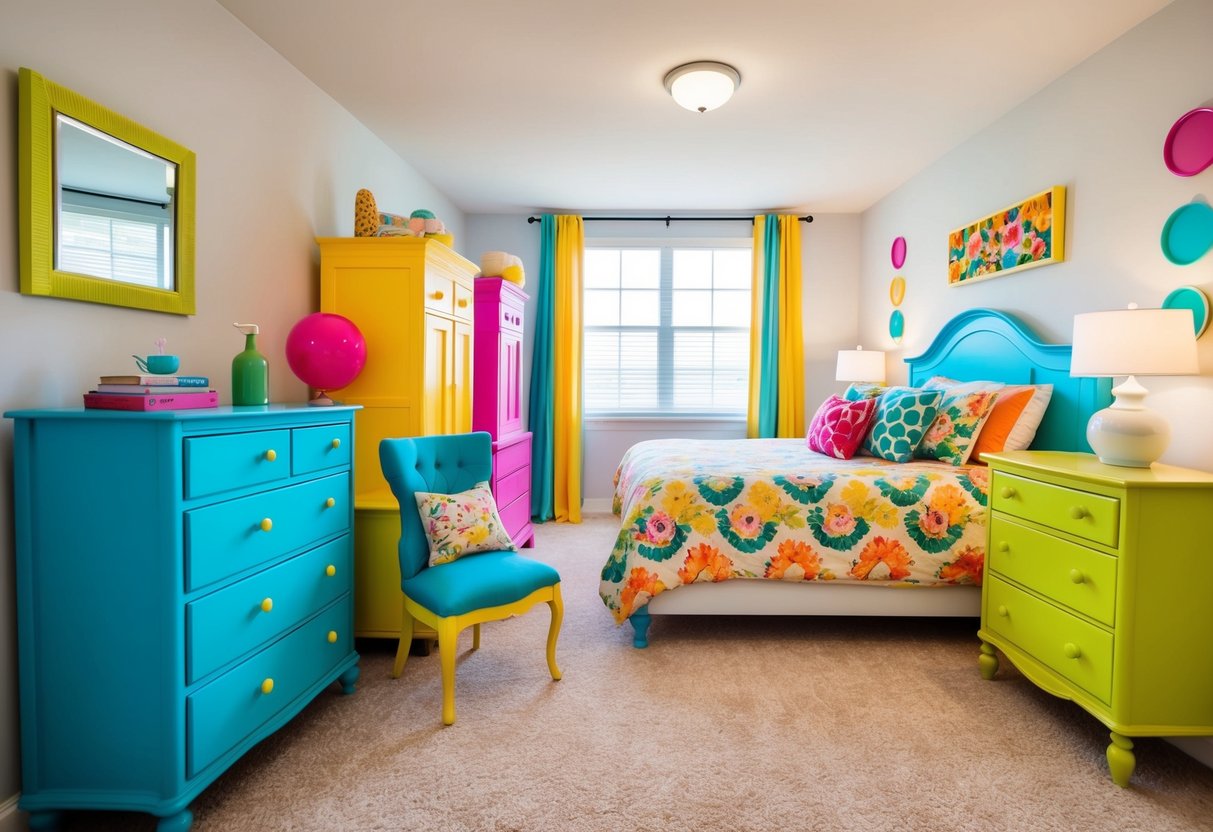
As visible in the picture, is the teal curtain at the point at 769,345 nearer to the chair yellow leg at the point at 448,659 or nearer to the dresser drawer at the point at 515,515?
the dresser drawer at the point at 515,515

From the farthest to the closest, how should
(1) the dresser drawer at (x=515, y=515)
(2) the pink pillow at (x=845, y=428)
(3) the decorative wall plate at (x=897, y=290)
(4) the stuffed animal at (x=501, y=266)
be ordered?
(3) the decorative wall plate at (x=897, y=290) → (4) the stuffed animal at (x=501, y=266) → (1) the dresser drawer at (x=515, y=515) → (2) the pink pillow at (x=845, y=428)

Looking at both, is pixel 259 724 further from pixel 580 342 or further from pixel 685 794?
pixel 580 342

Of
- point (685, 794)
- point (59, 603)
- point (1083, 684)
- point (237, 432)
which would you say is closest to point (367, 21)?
point (237, 432)

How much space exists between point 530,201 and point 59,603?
4145 millimetres

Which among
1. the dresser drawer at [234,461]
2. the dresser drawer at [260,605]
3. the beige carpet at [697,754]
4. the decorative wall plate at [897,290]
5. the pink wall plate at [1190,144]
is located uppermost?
the pink wall plate at [1190,144]

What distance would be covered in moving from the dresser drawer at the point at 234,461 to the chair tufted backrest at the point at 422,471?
1.47ft

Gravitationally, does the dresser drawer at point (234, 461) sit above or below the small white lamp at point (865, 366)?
below

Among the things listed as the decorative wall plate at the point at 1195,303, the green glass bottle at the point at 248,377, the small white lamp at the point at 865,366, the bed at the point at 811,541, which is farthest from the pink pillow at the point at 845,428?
the green glass bottle at the point at 248,377

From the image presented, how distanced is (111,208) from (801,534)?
8.72ft

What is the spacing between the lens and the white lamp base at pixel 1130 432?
6.53 feet

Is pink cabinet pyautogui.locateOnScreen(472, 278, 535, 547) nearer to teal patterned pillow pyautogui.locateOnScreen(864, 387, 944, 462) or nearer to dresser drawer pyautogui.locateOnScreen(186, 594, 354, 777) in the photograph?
dresser drawer pyautogui.locateOnScreen(186, 594, 354, 777)

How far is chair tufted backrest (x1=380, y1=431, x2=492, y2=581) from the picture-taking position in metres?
2.35

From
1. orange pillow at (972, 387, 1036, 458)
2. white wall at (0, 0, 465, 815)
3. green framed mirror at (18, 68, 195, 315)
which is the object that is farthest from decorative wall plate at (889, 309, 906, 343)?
green framed mirror at (18, 68, 195, 315)

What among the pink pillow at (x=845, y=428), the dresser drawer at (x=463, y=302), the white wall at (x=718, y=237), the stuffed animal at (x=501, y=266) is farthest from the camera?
the white wall at (x=718, y=237)
